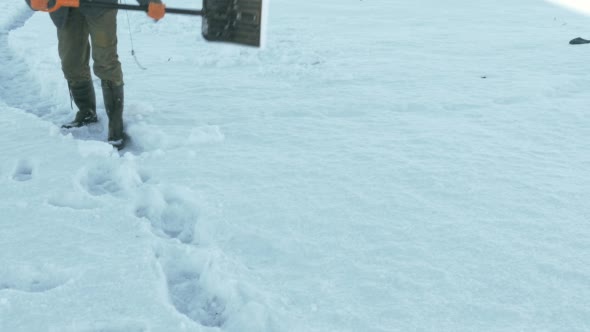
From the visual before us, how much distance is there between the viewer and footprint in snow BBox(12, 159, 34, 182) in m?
2.74

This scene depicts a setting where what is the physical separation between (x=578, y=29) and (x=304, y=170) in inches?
215

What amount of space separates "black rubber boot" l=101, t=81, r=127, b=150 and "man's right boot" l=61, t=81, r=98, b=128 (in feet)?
1.03

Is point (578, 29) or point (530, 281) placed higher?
point (578, 29)

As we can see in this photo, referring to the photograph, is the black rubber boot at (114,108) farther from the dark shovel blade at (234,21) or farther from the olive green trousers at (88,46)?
the dark shovel blade at (234,21)

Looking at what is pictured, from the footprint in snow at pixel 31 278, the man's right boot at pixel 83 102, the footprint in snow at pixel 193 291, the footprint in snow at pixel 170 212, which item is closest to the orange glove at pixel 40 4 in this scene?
the man's right boot at pixel 83 102

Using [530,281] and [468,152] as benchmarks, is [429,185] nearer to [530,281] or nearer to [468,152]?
[468,152]

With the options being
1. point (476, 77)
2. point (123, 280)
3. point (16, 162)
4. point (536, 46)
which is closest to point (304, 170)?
point (123, 280)

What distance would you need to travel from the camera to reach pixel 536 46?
5.61 meters

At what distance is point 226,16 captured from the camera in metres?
2.87

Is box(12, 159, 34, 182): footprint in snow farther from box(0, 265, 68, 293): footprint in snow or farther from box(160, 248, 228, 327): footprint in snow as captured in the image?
box(160, 248, 228, 327): footprint in snow

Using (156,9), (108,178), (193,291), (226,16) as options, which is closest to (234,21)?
(226,16)

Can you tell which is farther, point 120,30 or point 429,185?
point 120,30

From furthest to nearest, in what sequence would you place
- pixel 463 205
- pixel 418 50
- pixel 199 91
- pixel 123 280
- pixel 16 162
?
pixel 418 50
pixel 199 91
pixel 16 162
pixel 463 205
pixel 123 280

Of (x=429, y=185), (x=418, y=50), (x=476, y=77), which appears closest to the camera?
(x=429, y=185)
